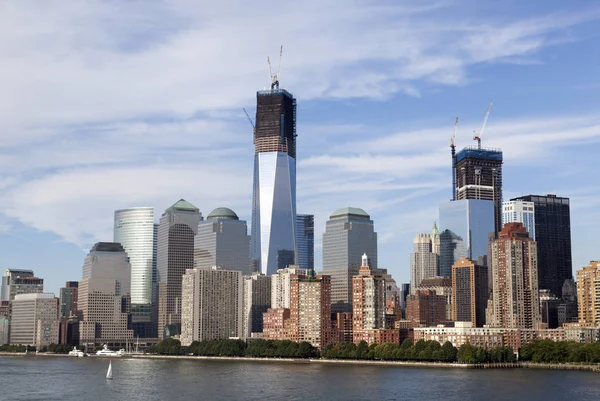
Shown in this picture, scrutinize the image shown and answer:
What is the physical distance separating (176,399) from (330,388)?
34657 mm

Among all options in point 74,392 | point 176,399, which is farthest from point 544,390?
point 74,392

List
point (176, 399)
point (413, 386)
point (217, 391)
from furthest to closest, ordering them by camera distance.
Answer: point (413, 386) < point (217, 391) < point (176, 399)

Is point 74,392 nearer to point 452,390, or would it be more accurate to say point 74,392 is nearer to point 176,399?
point 176,399

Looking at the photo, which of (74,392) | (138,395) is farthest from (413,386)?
(74,392)

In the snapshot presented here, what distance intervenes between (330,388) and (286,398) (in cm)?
2109

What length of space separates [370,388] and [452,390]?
1641 centimetres

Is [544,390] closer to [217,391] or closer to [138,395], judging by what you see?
[217,391]

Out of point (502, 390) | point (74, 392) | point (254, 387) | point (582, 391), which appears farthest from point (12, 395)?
point (582, 391)

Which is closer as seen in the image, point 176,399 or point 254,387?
point 176,399

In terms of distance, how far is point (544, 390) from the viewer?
18512cm

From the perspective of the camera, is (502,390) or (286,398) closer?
(286,398)

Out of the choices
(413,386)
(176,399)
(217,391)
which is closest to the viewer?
(176,399)

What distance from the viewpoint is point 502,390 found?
184 metres

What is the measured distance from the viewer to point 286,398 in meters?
168
